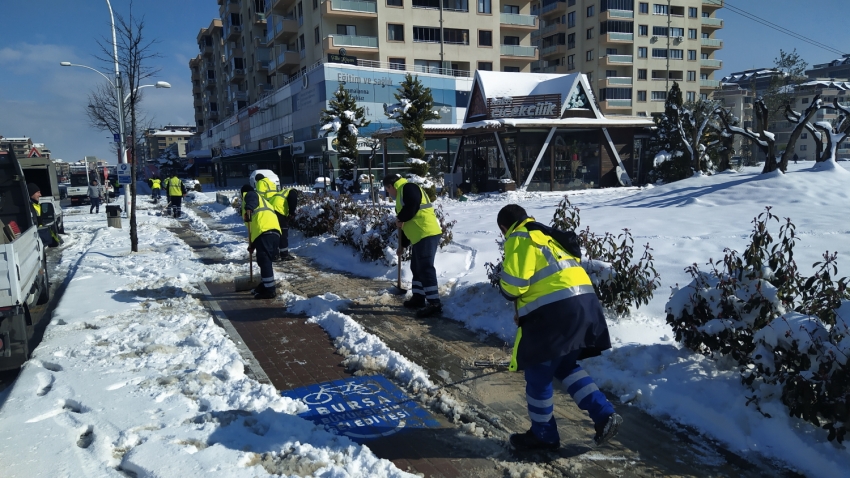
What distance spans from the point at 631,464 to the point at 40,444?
395 centimetres

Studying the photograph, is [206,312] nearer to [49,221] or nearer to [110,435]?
[110,435]

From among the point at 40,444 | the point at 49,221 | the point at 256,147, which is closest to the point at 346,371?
the point at 40,444

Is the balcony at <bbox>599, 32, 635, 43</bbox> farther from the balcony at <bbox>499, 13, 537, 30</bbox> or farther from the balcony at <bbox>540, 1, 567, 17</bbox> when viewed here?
the balcony at <bbox>499, 13, 537, 30</bbox>

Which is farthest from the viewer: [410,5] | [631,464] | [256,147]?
[256,147]

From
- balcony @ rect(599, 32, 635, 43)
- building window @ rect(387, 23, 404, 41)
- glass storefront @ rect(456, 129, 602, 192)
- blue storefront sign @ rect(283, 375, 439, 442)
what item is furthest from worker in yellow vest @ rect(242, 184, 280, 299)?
balcony @ rect(599, 32, 635, 43)

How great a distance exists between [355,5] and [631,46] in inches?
1215

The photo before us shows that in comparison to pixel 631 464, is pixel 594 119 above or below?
above

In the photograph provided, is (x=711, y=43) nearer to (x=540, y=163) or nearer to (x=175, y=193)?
(x=540, y=163)

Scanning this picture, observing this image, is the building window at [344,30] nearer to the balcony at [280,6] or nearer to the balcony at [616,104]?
the balcony at [280,6]

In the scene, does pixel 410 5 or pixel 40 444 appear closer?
pixel 40 444

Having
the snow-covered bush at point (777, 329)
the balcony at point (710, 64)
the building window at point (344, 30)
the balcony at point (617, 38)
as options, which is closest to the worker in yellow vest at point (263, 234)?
the snow-covered bush at point (777, 329)

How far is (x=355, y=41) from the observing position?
4022 centimetres

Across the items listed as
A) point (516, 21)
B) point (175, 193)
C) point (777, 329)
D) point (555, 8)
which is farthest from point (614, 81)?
point (777, 329)

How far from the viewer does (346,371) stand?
526 centimetres
